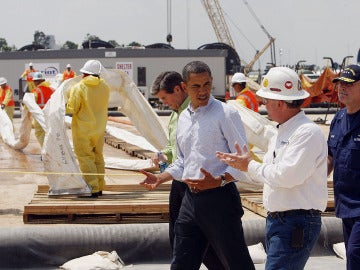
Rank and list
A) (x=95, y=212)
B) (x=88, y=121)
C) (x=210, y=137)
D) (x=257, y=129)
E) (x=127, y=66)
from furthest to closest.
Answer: (x=127, y=66)
(x=257, y=129)
(x=88, y=121)
(x=95, y=212)
(x=210, y=137)

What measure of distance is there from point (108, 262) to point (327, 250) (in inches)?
77.9

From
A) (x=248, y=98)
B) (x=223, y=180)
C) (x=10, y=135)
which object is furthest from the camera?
(x=10, y=135)

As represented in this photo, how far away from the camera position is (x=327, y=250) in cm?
784

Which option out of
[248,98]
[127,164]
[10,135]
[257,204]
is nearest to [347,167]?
[257,204]

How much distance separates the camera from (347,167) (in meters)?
5.18

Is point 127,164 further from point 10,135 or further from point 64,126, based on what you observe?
point 10,135

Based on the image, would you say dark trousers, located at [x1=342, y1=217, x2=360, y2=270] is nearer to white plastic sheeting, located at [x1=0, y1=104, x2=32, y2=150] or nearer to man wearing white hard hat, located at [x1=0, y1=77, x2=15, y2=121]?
white plastic sheeting, located at [x1=0, y1=104, x2=32, y2=150]

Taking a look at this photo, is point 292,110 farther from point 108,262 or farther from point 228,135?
point 108,262

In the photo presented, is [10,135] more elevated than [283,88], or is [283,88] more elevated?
[283,88]

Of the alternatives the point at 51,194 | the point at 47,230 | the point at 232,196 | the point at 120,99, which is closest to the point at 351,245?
the point at 232,196

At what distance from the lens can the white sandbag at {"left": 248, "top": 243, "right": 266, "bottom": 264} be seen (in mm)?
7430

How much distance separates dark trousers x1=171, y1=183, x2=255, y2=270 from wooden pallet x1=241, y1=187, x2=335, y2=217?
136 inches

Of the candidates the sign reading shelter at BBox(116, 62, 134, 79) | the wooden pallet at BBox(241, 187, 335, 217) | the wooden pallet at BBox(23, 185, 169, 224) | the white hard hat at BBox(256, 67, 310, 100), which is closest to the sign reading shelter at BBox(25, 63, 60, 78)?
the sign reading shelter at BBox(116, 62, 134, 79)

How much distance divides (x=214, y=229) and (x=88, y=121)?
4.81m
